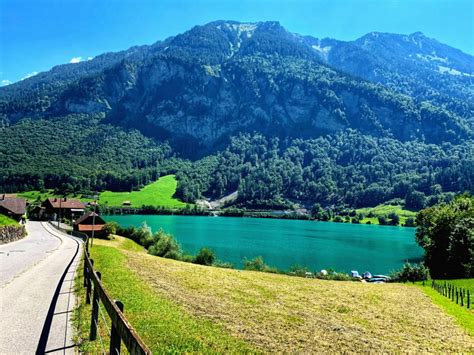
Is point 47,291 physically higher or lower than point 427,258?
higher

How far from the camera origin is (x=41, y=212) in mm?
116312

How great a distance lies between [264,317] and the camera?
56.1ft

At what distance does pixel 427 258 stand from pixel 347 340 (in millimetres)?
53906

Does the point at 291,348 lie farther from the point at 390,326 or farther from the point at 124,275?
the point at 124,275

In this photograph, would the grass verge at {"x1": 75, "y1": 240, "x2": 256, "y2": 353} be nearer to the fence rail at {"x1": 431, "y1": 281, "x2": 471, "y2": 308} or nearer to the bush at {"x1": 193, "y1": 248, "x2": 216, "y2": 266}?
the fence rail at {"x1": 431, "y1": 281, "x2": 471, "y2": 308}

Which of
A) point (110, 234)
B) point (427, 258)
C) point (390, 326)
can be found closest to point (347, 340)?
point (390, 326)

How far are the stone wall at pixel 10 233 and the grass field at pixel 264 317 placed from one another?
2196 cm

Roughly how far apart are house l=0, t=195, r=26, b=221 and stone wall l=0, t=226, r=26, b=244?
40.2 meters

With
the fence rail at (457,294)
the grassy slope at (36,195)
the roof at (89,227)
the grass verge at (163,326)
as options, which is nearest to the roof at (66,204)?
the roof at (89,227)

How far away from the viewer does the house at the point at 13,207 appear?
283ft

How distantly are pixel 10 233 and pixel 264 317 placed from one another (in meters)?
40.8

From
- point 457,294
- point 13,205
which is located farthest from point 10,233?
point 13,205

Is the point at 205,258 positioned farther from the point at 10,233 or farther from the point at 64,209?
the point at 64,209

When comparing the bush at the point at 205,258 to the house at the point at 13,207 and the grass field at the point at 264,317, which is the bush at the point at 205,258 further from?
the house at the point at 13,207
